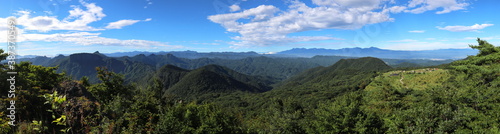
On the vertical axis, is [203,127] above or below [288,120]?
above

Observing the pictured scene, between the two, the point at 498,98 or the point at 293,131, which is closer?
the point at 293,131

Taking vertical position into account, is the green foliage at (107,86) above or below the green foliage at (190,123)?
above

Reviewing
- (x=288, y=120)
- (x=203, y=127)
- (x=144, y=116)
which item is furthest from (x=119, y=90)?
(x=288, y=120)

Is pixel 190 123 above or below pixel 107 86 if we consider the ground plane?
below

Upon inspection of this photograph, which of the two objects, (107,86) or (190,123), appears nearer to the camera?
(190,123)

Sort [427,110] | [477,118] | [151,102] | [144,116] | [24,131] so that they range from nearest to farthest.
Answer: [24,131], [144,116], [151,102], [427,110], [477,118]

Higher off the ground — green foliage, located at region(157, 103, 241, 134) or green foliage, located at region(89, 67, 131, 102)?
green foliage, located at region(89, 67, 131, 102)

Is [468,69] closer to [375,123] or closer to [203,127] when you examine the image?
[375,123]

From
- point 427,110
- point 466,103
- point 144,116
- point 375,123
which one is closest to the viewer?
point 144,116

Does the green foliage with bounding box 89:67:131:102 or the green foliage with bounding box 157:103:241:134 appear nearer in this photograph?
the green foliage with bounding box 157:103:241:134

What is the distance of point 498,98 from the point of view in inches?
1464

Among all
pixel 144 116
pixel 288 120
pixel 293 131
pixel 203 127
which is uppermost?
pixel 144 116

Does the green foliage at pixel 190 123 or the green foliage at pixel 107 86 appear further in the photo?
the green foliage at pixel 107 86

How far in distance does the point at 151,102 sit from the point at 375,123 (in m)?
34.8
